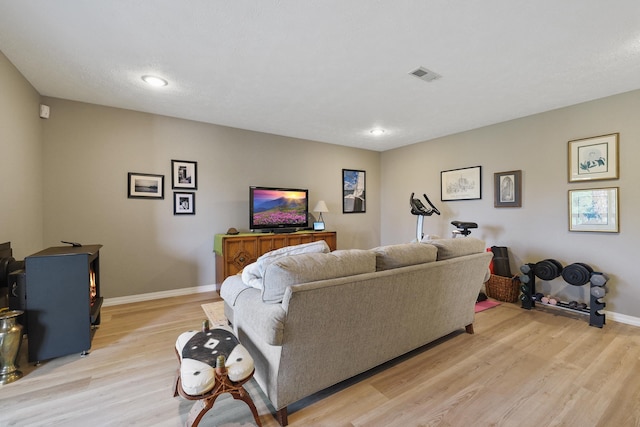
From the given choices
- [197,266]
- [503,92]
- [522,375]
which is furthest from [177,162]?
[522,375]

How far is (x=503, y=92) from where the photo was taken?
3061 mm

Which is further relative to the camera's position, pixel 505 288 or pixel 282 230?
pixel 282 230

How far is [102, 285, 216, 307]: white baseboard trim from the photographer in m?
3.55

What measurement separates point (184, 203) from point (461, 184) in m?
4.26

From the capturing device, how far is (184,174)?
398cm

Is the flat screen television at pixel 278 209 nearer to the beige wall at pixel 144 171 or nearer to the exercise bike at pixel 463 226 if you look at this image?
the beige wall at pixel 144 171

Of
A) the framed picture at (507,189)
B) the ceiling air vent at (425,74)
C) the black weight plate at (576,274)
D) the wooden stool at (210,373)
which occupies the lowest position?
the wooden stool at (210,373)

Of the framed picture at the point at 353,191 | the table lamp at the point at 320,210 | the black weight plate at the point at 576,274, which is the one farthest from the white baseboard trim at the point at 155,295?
the black weight plate at the point at 576,274

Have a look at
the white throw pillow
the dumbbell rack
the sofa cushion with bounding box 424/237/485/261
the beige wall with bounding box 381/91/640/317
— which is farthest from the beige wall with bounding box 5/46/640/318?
the white throw pillow

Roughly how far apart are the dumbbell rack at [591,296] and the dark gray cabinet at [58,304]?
180 inches

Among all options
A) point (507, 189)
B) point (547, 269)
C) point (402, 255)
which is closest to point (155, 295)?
point (402, 255)

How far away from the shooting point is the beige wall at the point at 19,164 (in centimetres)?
238

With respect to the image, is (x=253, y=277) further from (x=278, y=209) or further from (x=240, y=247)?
(x=278, y=209)

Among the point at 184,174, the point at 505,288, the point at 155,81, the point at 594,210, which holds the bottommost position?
the point at 505,288
